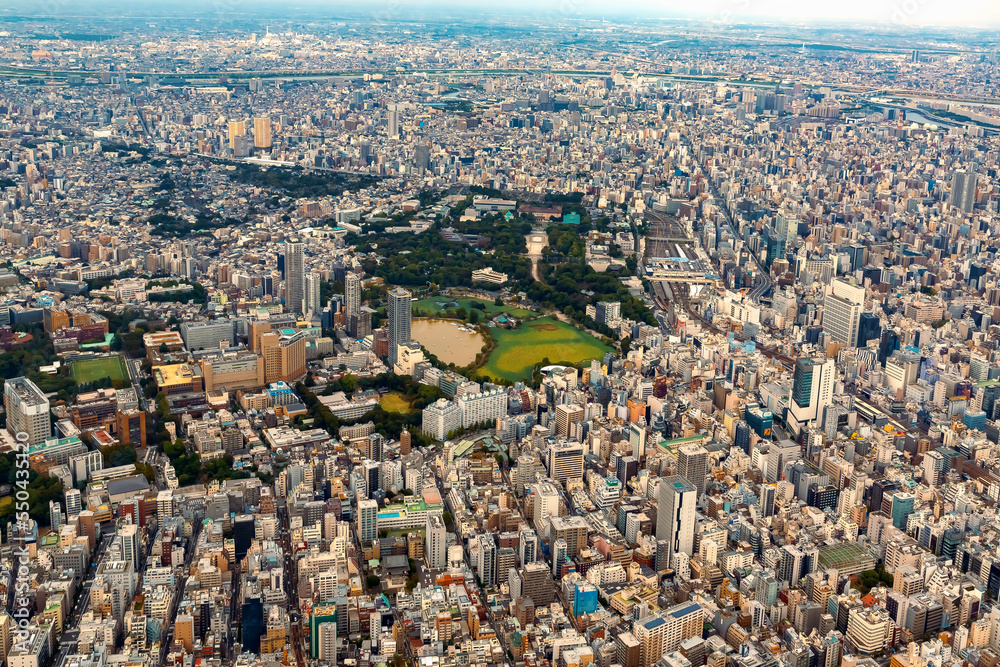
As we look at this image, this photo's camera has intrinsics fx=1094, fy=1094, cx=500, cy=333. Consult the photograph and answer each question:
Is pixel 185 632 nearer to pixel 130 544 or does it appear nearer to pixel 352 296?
pixel 130 544

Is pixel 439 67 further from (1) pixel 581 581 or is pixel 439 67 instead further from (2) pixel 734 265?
(1) pixel 581 581

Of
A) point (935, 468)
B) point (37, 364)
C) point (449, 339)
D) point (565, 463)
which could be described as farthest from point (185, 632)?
point (449, 339)

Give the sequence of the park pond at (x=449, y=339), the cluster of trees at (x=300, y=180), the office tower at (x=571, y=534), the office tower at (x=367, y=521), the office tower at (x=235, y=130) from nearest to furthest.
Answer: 1. the office tower at (x=571, y=534)
2. the office tower at (x=367, y=521)
3. the park pond at (x=449, y=339)
4. the cluster of trees at (x=300, y=180)
5. the office tower at (x=235, y=130)

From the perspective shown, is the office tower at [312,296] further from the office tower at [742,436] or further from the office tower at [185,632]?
the office tower at [185,632]

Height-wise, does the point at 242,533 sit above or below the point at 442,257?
below

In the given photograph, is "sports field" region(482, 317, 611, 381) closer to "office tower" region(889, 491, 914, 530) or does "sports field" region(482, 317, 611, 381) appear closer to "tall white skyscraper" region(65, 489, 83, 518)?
"office tower" region(889, 491, 914, 530)

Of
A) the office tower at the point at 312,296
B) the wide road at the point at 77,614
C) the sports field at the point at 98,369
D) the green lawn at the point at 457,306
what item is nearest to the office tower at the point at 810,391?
the green lawn at the point at 457,306

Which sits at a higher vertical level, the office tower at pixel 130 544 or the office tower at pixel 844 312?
the office tower at pixel 844 312
